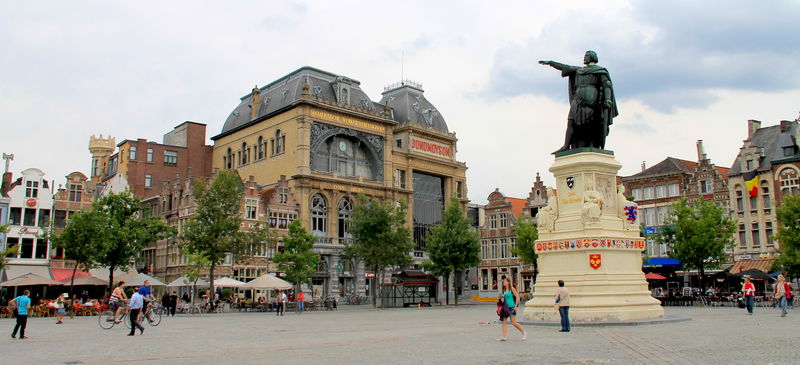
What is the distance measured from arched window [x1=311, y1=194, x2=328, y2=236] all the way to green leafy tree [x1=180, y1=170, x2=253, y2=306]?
14.9 m

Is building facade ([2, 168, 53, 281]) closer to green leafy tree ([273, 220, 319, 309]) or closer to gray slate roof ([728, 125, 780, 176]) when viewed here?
green leafy tree ([273, 220, 319, 309])

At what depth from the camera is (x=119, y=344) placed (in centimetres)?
1744

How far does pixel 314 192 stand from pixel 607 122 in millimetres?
42317

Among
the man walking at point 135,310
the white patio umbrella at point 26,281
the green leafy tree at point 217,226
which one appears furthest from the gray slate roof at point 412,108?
the man walking at point 135,310

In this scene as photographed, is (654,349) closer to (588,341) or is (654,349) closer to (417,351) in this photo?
(588,341)

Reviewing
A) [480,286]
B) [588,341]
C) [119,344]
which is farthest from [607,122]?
[480,286]

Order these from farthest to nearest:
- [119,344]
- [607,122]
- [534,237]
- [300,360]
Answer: [534,237], [607,122], [119,344], [300,360]

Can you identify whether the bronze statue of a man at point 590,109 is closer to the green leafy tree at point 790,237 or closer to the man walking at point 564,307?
the man walking at point 564,307

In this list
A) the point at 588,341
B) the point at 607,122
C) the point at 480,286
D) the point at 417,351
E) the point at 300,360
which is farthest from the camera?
the point at 480,286

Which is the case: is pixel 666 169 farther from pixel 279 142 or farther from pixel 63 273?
pixel 63 273

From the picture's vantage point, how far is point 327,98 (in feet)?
212

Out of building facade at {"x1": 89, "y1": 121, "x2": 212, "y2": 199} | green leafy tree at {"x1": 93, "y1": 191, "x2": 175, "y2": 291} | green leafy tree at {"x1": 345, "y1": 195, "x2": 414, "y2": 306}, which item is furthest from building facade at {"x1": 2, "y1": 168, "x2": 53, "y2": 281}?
green leafy tree at {"x1": 345, "y1": 195, "x2": 414, "y2": 306}

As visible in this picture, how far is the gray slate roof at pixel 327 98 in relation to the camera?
65.6m

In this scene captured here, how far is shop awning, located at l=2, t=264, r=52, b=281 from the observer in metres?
48.6
